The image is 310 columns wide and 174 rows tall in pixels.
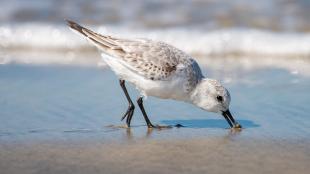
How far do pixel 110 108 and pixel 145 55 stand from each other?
0.93m

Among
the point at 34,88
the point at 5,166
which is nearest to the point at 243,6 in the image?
the point at 34,88

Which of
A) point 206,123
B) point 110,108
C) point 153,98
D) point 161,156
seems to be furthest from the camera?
point 153,98

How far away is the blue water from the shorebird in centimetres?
25

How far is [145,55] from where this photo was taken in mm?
6168

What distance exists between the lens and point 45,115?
643 centimetres

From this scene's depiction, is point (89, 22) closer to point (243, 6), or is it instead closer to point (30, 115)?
point (243, 6)

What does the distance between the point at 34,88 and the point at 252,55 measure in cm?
386

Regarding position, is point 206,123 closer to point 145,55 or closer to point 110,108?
point 145,55

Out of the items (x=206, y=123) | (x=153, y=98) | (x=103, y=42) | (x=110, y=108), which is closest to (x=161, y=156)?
(x=206, y=123)

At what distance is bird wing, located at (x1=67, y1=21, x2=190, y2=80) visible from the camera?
607 cm

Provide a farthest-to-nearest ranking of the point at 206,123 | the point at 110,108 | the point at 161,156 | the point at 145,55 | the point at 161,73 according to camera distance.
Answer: the point at 110,108 < the point at 206,123 < the point at 145,55 < the point at 161,73 < the point at 161,156

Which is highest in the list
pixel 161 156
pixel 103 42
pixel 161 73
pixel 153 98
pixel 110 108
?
pixel 103 42

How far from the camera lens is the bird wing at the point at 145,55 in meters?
6.07

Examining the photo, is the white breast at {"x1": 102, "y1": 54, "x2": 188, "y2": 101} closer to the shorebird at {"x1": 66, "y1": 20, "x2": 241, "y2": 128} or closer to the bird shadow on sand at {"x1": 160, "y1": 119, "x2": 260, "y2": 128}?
the shorebird at {"x1": 66, "y1": 20, "x2": 241, "y2": 128}
